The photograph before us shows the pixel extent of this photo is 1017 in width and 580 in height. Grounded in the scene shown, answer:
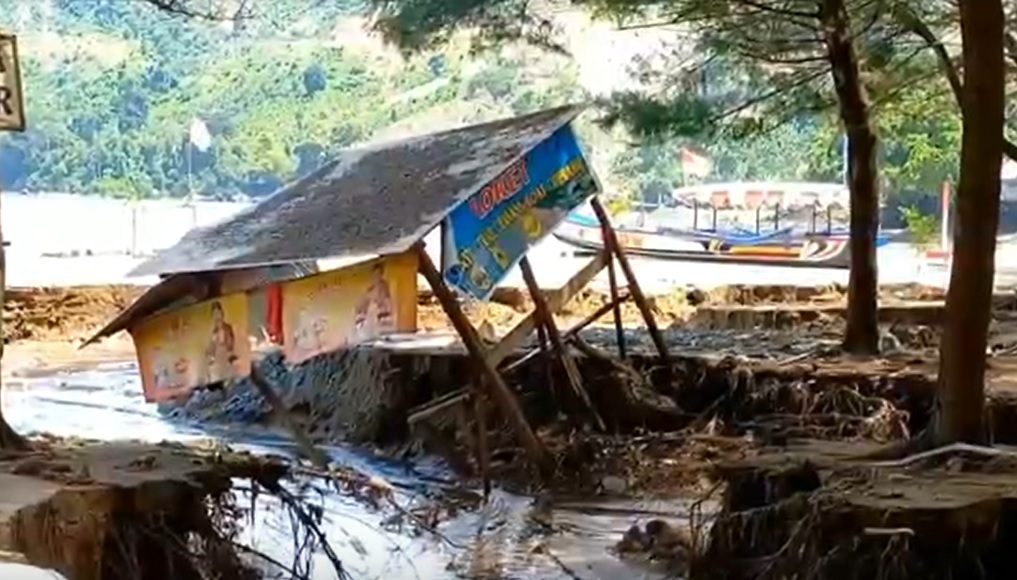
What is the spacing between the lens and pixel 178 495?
5367 mm

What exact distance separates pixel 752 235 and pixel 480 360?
18963 mm

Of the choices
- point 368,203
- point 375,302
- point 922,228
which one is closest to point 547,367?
point 368,203

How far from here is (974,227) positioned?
218 inches

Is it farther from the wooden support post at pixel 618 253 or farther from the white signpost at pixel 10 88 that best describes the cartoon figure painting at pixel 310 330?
the white signpost at pixel 10 88

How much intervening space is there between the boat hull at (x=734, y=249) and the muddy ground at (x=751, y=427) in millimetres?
8838

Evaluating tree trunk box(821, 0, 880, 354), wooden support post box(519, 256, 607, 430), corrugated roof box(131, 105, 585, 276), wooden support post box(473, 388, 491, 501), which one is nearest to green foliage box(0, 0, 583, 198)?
tree trunk box(821, 0, 880, 354)

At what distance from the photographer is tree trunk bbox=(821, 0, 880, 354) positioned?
972 centimetres

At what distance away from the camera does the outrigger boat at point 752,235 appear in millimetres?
24562

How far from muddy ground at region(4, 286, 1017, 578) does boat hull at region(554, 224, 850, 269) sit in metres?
8.84

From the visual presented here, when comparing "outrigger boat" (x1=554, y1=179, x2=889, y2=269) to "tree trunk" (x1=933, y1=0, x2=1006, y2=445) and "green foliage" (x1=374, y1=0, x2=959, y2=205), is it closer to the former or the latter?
"green foliage" (x1=374, y1=0, x2=959, y2=205)

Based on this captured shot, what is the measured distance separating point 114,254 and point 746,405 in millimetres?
20149

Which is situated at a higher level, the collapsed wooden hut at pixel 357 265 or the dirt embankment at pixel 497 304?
the collapsed wooden hut at pixel 357 265

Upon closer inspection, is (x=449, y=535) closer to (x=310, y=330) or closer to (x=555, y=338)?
(x=310, y=330)

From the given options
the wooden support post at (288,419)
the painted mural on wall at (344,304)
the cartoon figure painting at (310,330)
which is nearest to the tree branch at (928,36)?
the painted mural on wall at (344,304)
